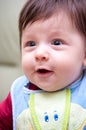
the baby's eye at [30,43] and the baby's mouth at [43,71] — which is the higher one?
the baby's eye at [30,43]

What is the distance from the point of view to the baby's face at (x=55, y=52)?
0.80 meters

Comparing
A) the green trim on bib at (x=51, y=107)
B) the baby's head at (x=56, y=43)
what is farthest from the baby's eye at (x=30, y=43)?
the green trim on bib at (x=51, y=107)

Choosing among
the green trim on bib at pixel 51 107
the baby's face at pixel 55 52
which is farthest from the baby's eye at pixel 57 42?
the green trim on bib at pixel 51 107

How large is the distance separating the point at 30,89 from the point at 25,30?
182 millimetres

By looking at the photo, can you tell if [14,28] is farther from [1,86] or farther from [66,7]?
[66,7]

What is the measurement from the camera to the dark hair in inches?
32.2

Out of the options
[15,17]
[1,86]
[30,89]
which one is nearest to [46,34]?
[30,89]

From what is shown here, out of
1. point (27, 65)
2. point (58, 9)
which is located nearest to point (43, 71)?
point (27, 65)

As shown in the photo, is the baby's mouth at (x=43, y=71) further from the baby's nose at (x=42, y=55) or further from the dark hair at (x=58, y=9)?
the dark hair at (x=58, y=9)

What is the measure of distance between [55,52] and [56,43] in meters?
0.03

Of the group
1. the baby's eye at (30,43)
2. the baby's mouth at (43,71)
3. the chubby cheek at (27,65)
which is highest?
the baby's eye at (30,43)

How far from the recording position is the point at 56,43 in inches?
32.2

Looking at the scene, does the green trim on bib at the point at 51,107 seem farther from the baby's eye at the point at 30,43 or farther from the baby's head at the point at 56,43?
the baby's eye at the point at 30,43

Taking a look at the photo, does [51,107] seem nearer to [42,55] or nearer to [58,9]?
[42,55]
